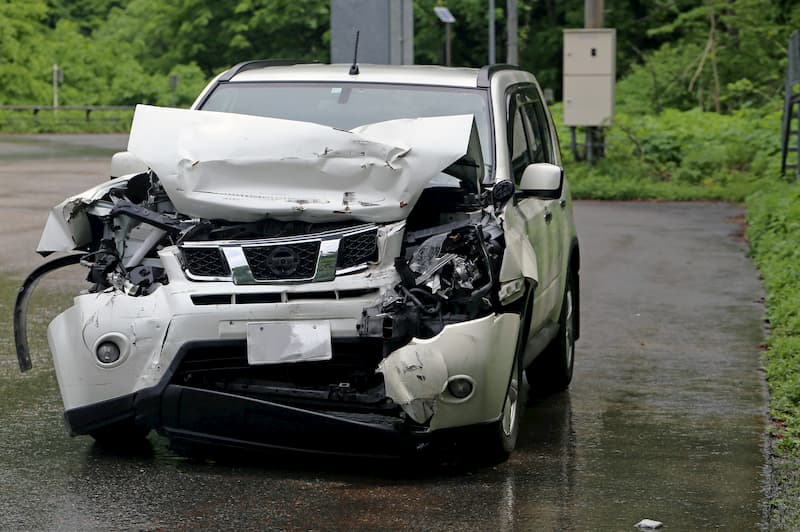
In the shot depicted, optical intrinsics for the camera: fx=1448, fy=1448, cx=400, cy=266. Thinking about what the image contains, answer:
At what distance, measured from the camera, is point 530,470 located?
652 cm

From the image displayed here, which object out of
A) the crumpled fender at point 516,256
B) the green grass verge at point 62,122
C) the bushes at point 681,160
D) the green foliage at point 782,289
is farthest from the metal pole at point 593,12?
the green grass verge at point 62,122

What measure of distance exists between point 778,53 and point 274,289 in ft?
111

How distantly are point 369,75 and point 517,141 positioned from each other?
853mm

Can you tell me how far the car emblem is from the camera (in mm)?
6051

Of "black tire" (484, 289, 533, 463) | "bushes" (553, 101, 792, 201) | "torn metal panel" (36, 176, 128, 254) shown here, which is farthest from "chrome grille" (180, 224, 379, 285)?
"bushes" (553, 101, 792, 201)

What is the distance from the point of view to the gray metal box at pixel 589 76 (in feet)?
80.2

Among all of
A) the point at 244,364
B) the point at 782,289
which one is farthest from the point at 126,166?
the point at 782,289

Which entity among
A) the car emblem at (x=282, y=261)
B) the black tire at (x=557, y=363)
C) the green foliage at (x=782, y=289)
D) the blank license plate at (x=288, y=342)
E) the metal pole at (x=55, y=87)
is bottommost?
the metal pole at (x=55, y=87)

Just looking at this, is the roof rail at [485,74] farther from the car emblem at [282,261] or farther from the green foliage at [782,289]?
the green foliage at [782,289]

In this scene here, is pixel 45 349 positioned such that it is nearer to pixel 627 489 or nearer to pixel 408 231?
pixel 408 231

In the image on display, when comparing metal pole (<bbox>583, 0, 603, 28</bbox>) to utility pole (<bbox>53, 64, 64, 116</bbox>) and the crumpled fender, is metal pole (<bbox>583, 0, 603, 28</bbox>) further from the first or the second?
utility pole (<bbox>53, 64, 64, 116</bbox>)

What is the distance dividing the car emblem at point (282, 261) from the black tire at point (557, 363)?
8.67 feet

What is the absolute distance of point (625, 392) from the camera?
336 inches

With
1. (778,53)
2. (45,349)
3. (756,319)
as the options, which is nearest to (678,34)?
(778,53)
